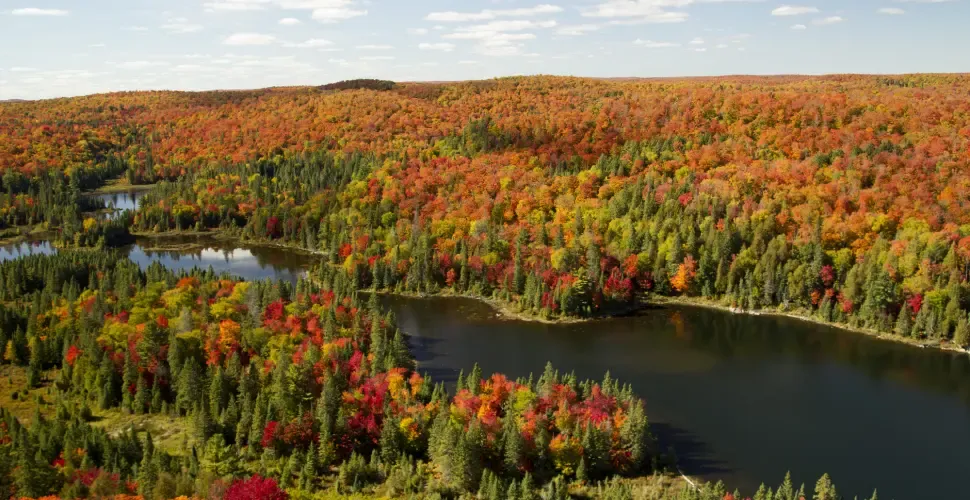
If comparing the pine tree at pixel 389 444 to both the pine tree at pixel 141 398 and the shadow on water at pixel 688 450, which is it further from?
the pine tree at pixel 141 398

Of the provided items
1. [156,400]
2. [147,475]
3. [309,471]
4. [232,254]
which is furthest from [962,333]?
[232,254]

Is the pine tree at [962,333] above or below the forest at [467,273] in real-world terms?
below

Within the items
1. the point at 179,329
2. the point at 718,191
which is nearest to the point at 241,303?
the point at 179,329

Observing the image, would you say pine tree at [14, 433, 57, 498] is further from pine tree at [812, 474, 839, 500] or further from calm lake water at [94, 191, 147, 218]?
calm lake water at [94, 191, 147, 218]

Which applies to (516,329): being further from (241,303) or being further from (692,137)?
(692,137)

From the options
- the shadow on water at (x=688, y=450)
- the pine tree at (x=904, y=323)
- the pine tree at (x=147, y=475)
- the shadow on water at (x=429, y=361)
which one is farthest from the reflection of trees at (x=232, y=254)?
the pine tree at (x=904, y=323)

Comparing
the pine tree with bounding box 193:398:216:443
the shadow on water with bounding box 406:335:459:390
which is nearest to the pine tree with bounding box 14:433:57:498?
the pine tree with bounding box 193:398:216:443
